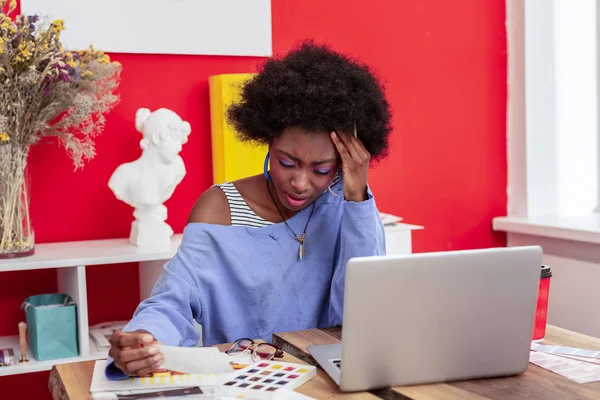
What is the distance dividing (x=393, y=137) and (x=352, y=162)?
59.4 inches

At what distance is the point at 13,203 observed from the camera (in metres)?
2.28

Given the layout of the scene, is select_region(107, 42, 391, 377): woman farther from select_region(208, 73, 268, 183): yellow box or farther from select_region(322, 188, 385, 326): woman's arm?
select_region(208, 73, 268, 183): yellow box

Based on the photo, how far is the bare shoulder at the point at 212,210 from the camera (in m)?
1.75

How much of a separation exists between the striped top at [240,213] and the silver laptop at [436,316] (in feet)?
2.01

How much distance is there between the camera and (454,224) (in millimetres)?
3328

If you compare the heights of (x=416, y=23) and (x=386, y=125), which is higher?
(x=416, y=23)

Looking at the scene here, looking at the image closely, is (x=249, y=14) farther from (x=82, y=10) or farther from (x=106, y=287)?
(x=106, y=287)

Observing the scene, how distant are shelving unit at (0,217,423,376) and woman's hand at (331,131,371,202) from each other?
860 millimetres

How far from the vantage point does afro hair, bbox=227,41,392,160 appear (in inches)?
64.8

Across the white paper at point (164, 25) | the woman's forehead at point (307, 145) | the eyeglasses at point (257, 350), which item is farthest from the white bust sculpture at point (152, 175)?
the eyeglasses at point (257, 350)

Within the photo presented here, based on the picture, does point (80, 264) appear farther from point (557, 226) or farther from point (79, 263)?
point (557, 226)

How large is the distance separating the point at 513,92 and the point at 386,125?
5.79 ft

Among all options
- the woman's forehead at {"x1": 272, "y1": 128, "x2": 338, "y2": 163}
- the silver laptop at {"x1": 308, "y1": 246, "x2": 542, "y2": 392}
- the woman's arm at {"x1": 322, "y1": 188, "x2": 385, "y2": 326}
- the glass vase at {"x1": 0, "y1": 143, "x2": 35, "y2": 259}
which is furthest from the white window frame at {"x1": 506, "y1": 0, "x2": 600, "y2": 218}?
the silver laptop at {"x1": 308, "y1": 246, "x2": 542, "y2": 392}

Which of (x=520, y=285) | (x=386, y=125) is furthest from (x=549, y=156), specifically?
(x=520, y=285)
